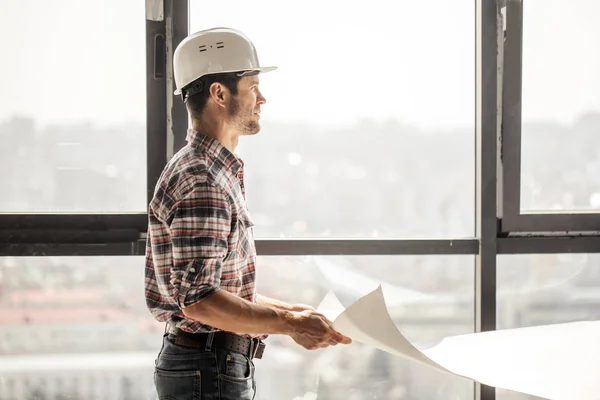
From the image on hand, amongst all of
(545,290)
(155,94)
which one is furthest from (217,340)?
(545,290)

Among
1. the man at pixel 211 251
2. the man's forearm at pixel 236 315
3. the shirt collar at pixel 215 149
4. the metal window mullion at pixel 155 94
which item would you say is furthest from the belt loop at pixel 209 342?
the metal window mullion at pixel 155 94

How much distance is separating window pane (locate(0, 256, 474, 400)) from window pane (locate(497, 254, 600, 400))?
0.14 meters

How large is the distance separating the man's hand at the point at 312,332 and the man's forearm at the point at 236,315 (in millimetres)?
24

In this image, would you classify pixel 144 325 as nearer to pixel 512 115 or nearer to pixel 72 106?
pixel 72 106

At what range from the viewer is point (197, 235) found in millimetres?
1407

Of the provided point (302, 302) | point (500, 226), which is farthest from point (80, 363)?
point (500, 226)

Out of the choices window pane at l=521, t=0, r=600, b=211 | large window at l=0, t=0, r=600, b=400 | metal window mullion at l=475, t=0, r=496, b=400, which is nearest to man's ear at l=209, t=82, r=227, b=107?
large window at l=0, t=0, r=600, b=400

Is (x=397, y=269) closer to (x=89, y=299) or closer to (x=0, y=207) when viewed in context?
(x=89, y=299)

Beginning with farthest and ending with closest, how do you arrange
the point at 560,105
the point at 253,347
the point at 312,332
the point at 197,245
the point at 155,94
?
1. the point at 560,105
2. the point at 155,94
3. the point at 253,347
4. the point at 312,332
5. the point at 197,245

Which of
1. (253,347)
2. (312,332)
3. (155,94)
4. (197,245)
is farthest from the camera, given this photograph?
(155,94)

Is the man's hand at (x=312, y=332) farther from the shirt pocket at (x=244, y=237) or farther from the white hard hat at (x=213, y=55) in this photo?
the white hard hat at (x=213, y=55)

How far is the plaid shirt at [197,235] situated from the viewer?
1.40 metres

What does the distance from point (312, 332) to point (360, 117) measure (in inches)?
37.6

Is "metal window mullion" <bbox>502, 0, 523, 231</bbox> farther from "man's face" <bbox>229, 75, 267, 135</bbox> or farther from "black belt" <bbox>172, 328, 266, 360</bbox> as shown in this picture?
"black belt" <bbox>172, 328, 266, 360</bbox>
